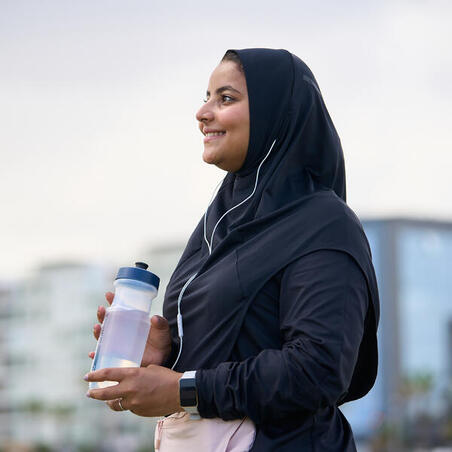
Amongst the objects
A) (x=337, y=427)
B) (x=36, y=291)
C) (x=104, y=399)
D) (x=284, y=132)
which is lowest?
(x=36, y=291)

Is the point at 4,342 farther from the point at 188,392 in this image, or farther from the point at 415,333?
the point at 188,392

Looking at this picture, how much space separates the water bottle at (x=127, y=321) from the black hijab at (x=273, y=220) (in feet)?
0.30

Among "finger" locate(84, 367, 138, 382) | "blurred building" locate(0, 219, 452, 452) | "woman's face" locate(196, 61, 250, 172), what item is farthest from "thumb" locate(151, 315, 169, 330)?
"blurred building" locate(0, 219, 452, 452)

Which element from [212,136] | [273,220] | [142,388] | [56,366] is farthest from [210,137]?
[56,366]

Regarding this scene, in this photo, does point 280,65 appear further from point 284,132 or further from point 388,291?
point 388,291

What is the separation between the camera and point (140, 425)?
6694 centimetres

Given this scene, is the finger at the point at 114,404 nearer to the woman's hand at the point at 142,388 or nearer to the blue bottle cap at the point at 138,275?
the woman's hand at the point at 142,388

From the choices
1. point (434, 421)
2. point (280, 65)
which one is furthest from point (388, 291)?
point (280, 65)

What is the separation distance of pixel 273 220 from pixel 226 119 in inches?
9.2

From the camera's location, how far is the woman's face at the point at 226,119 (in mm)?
1955

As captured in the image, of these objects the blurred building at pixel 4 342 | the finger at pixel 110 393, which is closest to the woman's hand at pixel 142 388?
the finger at pixel 110 393

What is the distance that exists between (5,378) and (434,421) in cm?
3732

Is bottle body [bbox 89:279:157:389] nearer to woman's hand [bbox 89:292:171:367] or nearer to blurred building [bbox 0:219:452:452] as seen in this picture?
woman's hand [bbox 89:292:171:367]

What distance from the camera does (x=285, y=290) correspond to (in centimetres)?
181
